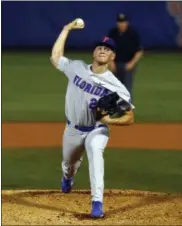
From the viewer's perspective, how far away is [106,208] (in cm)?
705

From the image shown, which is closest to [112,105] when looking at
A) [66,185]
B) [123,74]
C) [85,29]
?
[66,185]

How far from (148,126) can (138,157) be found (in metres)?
2.31

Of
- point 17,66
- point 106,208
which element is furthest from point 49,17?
point 106,208

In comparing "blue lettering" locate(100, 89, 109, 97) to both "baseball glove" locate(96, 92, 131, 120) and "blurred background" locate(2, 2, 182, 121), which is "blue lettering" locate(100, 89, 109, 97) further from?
"blurred background" locate(2, 2, 182, 121)

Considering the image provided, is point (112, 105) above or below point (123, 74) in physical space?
above

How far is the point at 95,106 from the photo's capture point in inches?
264

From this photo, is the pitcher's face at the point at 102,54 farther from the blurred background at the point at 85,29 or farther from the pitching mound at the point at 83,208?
the blurred background at the point at 85,29

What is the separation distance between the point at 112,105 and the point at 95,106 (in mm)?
252

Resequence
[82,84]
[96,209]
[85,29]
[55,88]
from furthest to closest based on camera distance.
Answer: [85,29] < [55,88] < [82,84] < [96,209]

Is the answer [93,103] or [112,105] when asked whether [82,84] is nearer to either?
[93,103]

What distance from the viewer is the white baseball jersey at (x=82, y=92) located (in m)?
6.73

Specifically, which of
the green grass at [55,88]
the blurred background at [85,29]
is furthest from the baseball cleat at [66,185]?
the blurred background at [85,29]

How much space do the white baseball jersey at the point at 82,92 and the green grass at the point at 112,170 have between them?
1862 mm

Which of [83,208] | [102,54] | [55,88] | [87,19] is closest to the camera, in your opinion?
[102,54]
